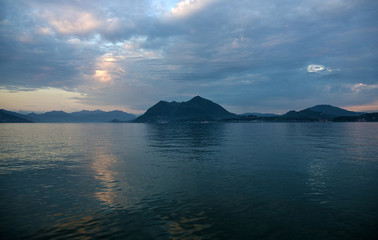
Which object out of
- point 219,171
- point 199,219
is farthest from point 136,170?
point 199,219

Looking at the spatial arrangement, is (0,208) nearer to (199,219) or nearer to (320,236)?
(199,219)

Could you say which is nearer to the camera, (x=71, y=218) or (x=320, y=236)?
(x=320, y=236)

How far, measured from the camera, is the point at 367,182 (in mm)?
27891

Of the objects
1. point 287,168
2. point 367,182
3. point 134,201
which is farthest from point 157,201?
point 367,182

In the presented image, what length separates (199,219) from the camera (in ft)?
57.5

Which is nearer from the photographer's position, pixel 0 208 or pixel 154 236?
pixel 154 236

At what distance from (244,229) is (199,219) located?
3693 mm

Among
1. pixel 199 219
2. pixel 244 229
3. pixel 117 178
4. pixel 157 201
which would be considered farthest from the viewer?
pixel 117 178

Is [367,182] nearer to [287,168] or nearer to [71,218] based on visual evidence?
[287,168]

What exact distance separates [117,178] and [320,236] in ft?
83.4

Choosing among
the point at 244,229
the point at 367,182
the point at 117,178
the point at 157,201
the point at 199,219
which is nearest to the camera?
the point at 244,229

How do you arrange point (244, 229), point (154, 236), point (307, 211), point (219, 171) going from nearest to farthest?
point (154, 236) < point (244, 229) < point (307, 211) < point (219, 171)

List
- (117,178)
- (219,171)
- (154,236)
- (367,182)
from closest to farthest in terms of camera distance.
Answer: (154,236)
(367,182)
(117,178)
(219,171)

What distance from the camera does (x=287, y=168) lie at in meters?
36.2
